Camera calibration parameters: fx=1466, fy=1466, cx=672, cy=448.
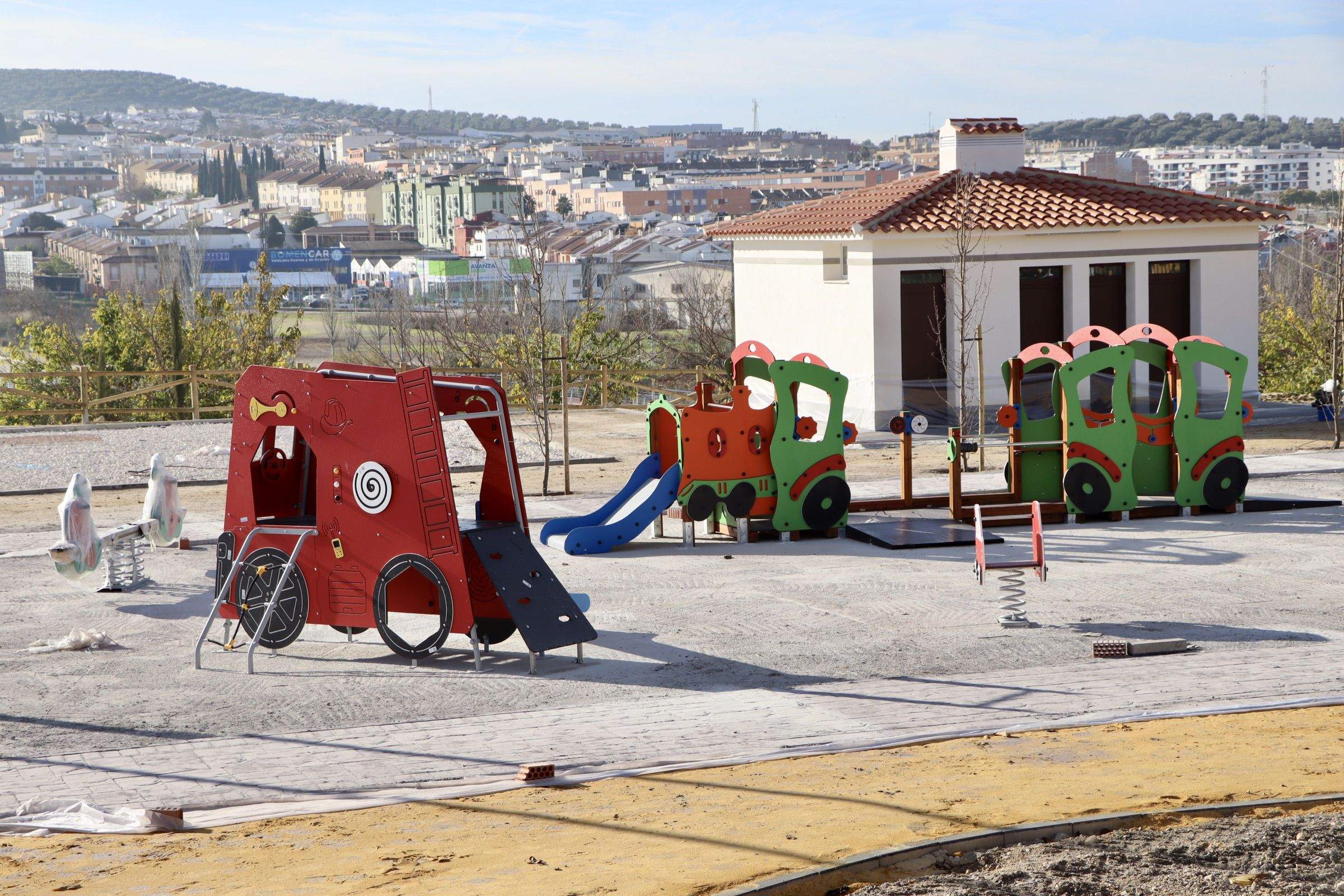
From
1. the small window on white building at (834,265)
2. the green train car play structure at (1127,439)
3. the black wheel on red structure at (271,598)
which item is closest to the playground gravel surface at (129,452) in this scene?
the small window on white building at (834,265)

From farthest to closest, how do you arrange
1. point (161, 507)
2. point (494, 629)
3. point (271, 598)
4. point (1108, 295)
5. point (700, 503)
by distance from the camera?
1. point (1108, 295)
2. point (700, 503)
3. point (161, 507)
4. point (494, 629)
5. point (271, 598)

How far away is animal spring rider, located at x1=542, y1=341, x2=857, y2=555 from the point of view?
1523cm

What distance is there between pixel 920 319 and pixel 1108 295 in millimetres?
3578

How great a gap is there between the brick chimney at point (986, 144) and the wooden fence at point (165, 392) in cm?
681

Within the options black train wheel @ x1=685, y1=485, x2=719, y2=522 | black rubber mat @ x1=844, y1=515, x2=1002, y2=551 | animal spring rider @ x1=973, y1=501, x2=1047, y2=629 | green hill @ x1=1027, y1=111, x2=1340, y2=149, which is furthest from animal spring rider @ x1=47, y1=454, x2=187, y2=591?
green hill @ x1=1027, y1=111, x2=1340, y2=149

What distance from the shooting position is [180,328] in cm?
3756

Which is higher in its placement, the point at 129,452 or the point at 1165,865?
the point at 129,452

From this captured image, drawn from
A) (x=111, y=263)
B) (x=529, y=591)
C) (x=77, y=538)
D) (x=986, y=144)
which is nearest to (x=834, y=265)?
(x=986, y=144)

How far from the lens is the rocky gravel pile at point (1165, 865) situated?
6.12 metres

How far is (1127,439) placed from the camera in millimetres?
16078

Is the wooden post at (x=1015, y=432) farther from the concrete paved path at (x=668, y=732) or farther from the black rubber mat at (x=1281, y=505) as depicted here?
the concrete paved path at (x=668, y=732)

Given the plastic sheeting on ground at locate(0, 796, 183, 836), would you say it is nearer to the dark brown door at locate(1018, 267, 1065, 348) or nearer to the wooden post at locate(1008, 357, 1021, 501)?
the wooden post at locate(1008, 357, 1021, 501)

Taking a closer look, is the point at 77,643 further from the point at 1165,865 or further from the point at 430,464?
the point at 1165,865

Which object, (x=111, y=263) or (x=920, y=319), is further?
(x=111, y=263)
